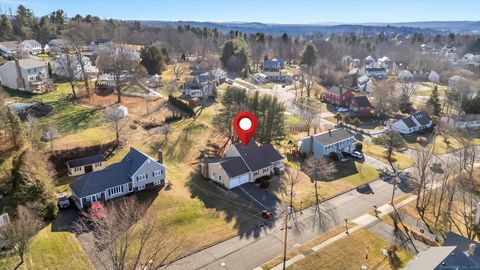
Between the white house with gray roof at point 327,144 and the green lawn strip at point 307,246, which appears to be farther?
the white house with gray roof at point 327,144

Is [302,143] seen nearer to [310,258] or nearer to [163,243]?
[310,258]

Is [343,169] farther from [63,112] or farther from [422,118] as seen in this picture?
[63,112]

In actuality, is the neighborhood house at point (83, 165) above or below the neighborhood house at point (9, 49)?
below

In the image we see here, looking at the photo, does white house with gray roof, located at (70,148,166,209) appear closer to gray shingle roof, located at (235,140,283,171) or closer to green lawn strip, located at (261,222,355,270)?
gray shingle roof, located at (235,140,283,171)

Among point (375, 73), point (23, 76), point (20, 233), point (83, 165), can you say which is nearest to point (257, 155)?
point (83, 165)

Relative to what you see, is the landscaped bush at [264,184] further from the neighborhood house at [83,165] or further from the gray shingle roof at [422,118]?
the gray shingle roof at [422,118]

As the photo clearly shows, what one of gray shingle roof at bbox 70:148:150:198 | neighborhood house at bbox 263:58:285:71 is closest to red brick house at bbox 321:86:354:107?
neighborhood house at bbox 263:58:285:71

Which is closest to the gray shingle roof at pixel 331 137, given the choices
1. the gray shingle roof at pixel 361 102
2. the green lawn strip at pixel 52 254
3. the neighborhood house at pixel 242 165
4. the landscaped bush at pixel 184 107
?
the neighborhood house at pixel 242 165
